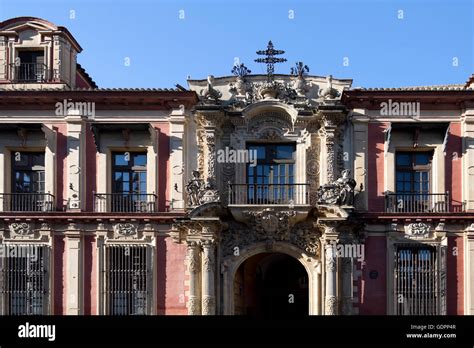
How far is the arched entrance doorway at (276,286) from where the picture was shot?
35.7m

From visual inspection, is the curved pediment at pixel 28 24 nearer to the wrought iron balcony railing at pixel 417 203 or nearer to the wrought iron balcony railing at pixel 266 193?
the wrought iron balcony railing at pixel 266 193

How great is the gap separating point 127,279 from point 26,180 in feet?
16.2

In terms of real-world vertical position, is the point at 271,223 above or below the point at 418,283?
above

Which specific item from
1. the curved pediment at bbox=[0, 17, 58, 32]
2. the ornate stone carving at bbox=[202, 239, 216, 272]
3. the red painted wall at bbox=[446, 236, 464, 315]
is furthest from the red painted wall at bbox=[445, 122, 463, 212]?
the curved pediment at bbox=[0, 17, 58, 32]

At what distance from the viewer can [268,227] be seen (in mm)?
31391

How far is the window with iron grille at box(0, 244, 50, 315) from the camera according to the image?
31.5 metres

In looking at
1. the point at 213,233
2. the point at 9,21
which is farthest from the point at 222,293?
the point at 9,21

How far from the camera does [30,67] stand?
33719 mm

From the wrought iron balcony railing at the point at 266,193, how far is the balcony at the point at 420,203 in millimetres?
2878

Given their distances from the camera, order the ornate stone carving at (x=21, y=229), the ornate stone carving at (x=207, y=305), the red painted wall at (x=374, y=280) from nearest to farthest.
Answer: the ornate stone carving at (x=207, y=305) < the red painted wall at (x=374, y=280) < the ornate stone carving at (x=21, y=229)

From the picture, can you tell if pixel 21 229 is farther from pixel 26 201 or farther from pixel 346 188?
pixel 346 188

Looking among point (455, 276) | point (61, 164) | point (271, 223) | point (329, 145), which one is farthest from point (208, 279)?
point (455, 276)

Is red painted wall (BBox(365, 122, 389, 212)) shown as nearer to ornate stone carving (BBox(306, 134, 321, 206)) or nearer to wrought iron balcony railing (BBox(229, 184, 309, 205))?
ornate stone carving (BBox(306, 134, 321, 206))

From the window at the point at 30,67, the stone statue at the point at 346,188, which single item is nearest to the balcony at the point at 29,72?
the window at the point at 30,67
